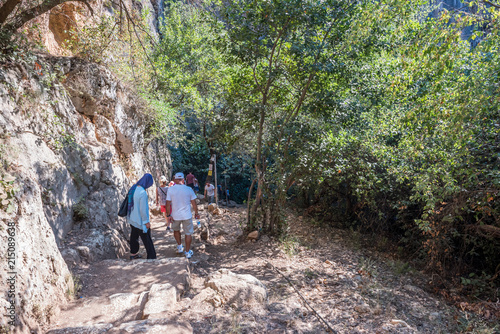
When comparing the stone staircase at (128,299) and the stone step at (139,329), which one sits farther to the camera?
the stone staircase at (128,299)

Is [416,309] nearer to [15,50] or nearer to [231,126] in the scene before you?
[231,126]

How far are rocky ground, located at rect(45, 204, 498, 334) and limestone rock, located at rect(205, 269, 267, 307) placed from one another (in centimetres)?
1

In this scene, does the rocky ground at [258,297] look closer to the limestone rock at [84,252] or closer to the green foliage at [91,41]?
the limestone rock at [84,252]

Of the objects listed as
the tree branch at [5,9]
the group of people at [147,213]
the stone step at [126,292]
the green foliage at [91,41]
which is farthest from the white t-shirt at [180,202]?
the green foliage at [91,41]

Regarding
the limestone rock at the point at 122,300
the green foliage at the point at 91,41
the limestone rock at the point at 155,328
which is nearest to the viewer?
the limestone rock at the point at 155,328

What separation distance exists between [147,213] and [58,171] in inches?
69.9

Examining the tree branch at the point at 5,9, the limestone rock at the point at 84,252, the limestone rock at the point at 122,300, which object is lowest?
the limestone rock at the point at 122,300

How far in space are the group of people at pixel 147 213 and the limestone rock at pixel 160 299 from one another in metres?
1.68

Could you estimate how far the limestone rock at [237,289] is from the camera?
4.04 m

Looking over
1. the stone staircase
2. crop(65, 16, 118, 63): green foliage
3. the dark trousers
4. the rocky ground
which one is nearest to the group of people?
the dark trousers

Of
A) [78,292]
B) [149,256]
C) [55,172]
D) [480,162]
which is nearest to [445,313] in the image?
[480,162]

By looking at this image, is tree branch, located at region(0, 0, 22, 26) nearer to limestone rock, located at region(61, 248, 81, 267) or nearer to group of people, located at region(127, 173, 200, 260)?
group of people, located at region(127, 173, 200, 260)

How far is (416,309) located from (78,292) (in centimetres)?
517

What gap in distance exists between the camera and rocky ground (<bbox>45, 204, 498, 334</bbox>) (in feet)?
11.4
